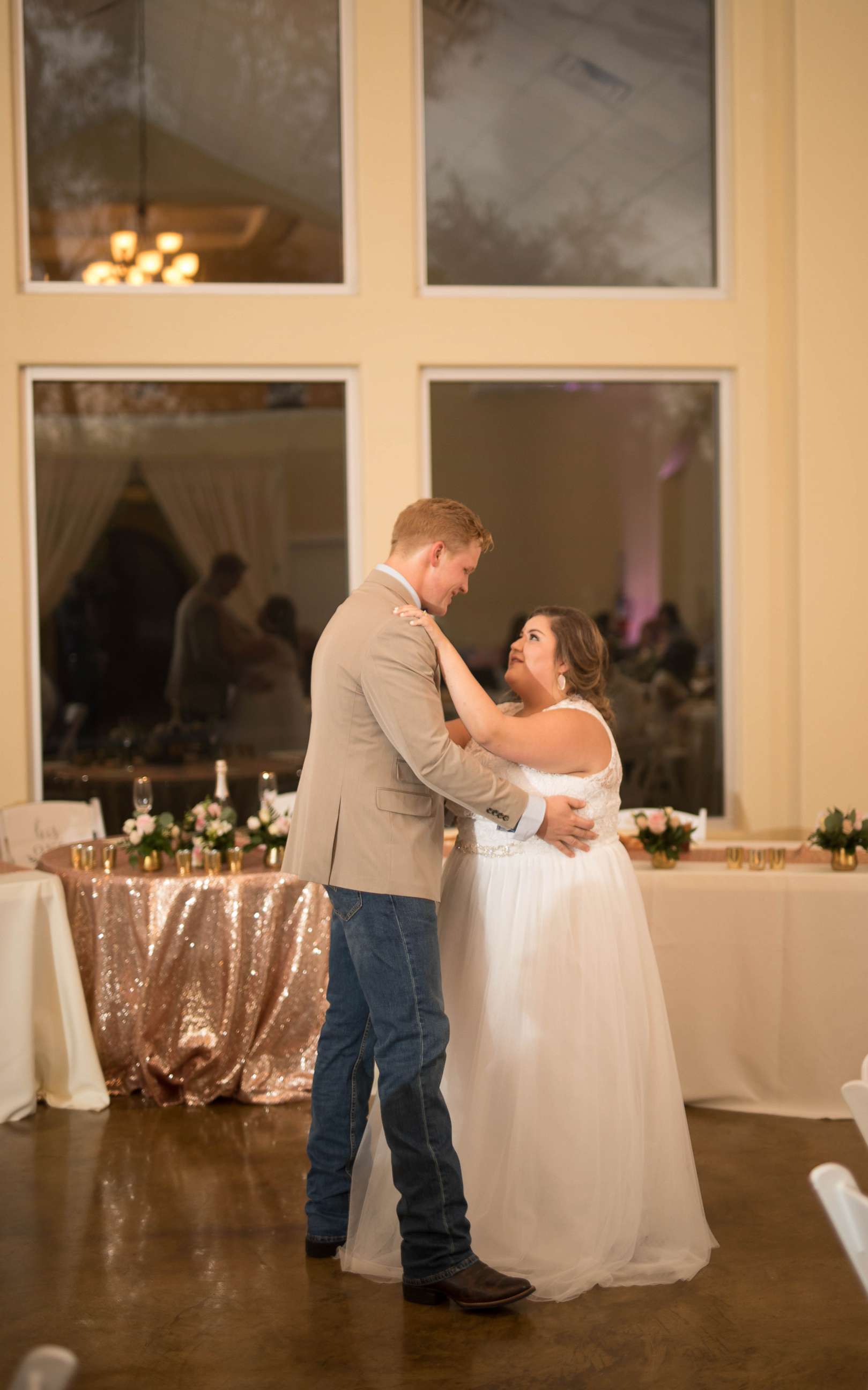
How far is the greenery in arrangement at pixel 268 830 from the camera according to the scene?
4527mm

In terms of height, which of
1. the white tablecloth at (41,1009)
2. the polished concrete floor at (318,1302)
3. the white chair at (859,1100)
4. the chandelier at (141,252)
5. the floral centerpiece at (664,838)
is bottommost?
the polished concrete floor at (318,1302)

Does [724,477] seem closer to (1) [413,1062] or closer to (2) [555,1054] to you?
(2) [555,1054]

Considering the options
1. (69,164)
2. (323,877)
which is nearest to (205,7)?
(69,164)

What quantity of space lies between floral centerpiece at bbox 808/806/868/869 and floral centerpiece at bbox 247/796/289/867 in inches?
73.2

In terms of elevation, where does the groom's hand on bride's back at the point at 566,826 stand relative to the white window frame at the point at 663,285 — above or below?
below

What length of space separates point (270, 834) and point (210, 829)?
212 mm

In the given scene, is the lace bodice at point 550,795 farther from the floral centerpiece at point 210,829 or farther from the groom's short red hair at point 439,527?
the floral centerpiece at point 210,829

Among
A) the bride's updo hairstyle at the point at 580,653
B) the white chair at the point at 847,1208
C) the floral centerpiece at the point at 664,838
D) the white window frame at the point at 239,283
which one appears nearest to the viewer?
the white chair at the point at 847,1208

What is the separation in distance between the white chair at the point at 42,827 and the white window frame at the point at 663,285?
304 cm

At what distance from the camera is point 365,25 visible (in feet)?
20.4

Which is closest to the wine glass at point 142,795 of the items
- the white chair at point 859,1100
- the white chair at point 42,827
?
the white chair at point 42,827

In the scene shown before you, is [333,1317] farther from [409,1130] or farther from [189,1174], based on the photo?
[189,1174]

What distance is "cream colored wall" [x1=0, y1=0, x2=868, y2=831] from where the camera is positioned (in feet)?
20.2

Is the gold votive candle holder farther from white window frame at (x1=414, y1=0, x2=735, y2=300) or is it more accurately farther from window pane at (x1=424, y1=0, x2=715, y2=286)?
window pane at (x1=424, y1=0, x2=715, y2=286)
